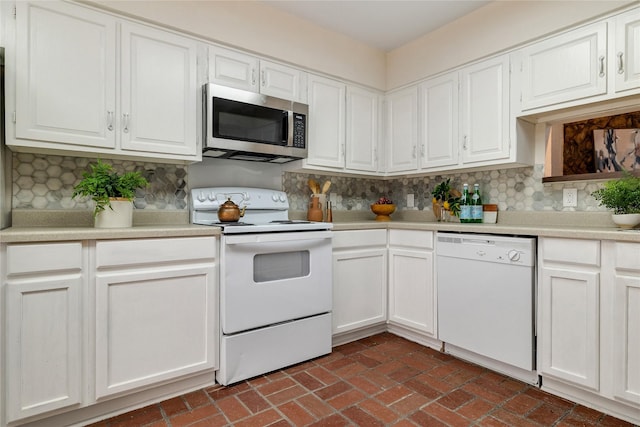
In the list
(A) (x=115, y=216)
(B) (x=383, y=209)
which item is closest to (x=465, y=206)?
(B) (x=383, y=209)

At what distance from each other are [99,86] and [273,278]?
57.3 inches

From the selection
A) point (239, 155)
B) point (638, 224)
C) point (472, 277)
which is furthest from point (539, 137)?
point (239, 155)

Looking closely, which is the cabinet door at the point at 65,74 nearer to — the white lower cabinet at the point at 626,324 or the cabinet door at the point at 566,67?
the cabinet door at the point at 566,67

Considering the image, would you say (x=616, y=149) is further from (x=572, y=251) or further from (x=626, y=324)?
(x=626, y=324)

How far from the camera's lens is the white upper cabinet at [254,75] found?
2.31m

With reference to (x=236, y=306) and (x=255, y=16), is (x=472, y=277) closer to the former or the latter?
(x=236, y=306)

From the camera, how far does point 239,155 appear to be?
2518 millimetres

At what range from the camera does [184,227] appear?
2.00 metres

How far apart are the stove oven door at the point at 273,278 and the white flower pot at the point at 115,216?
539mm

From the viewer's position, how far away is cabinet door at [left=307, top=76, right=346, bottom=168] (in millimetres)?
2758

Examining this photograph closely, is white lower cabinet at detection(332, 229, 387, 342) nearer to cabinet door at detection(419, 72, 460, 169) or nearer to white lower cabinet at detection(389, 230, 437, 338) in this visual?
white lower cabinet at detection(389, 230, 437, 338)

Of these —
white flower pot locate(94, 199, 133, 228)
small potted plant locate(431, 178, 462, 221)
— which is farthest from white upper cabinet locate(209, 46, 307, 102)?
small potted plant locate(431, 178, 462, 221)

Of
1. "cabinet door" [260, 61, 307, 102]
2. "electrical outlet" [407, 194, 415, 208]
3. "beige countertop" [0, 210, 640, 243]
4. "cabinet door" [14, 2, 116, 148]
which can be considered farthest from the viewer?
"electrical outlet" [407, 194, 415, 208]

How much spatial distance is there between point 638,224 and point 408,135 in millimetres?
1679
